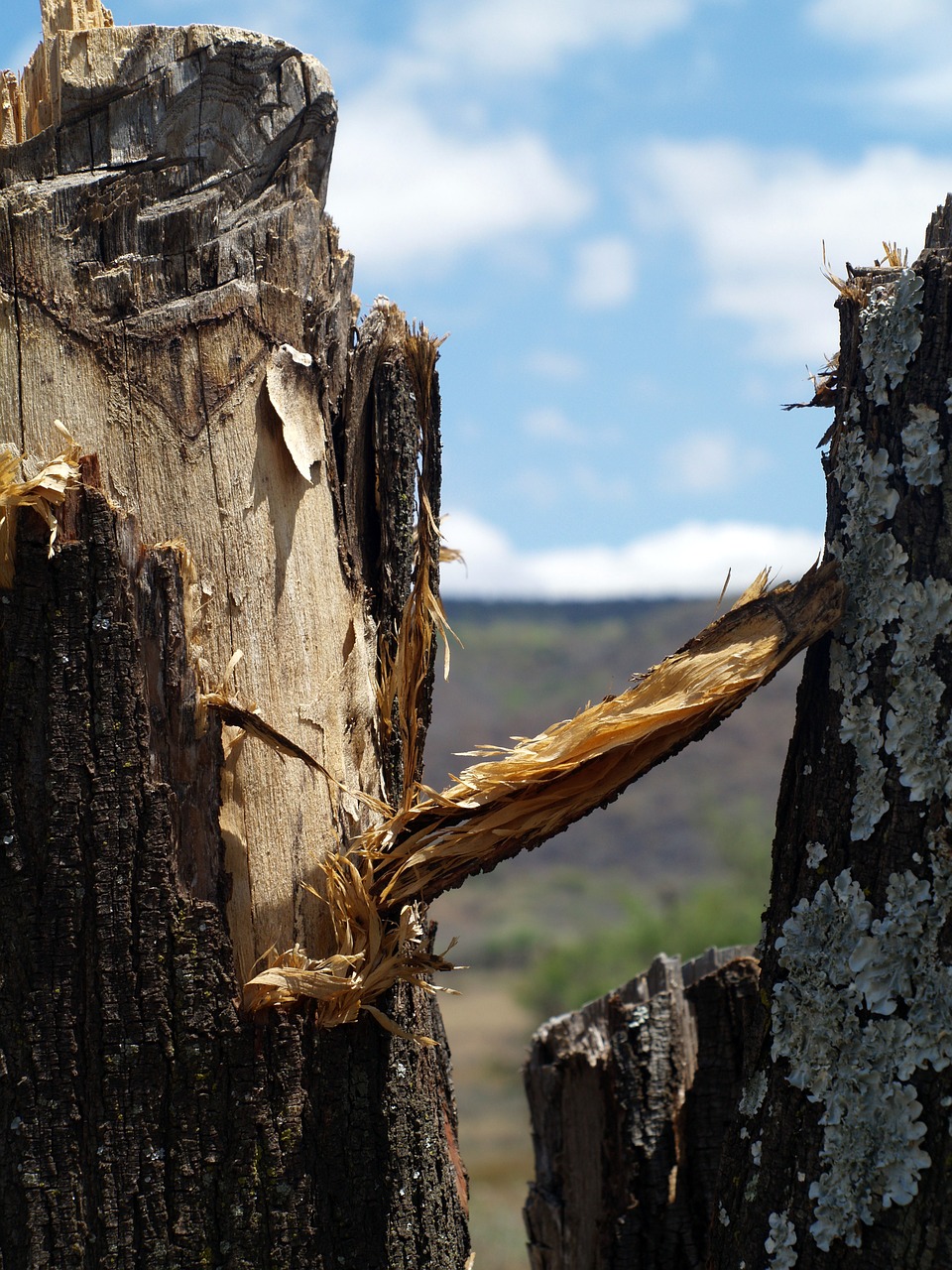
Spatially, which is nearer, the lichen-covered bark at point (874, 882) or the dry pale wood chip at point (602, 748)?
the lichen-covered bark at point (874, 882)

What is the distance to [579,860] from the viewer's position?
77.9 feet

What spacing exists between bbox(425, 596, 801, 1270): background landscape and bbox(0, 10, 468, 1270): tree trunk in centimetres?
1142

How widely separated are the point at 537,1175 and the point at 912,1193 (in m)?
1.22

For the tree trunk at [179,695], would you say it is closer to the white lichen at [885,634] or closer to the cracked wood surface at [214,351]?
the cracked wood surface at [214,351]

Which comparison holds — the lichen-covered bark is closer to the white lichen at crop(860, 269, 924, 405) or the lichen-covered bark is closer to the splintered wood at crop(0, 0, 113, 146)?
the white lichen at crop(860, 269, 924, 405)

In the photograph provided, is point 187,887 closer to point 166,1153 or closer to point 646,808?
point 166,1153

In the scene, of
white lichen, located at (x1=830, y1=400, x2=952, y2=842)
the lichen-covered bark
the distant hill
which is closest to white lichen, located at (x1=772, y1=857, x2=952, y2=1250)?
the lichen-covered bark

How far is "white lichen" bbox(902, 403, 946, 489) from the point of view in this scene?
1401 mm

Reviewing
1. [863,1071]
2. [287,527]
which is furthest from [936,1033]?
[287,527]

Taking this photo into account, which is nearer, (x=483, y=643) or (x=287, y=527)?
(x=287, y=527)

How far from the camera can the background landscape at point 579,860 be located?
15.2m

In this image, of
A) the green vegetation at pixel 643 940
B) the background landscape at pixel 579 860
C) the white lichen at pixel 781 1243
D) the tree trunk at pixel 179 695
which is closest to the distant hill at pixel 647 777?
the background landscape at pixel 579 860

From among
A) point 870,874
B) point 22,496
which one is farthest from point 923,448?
point 22,496

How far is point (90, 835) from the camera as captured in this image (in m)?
1.46
